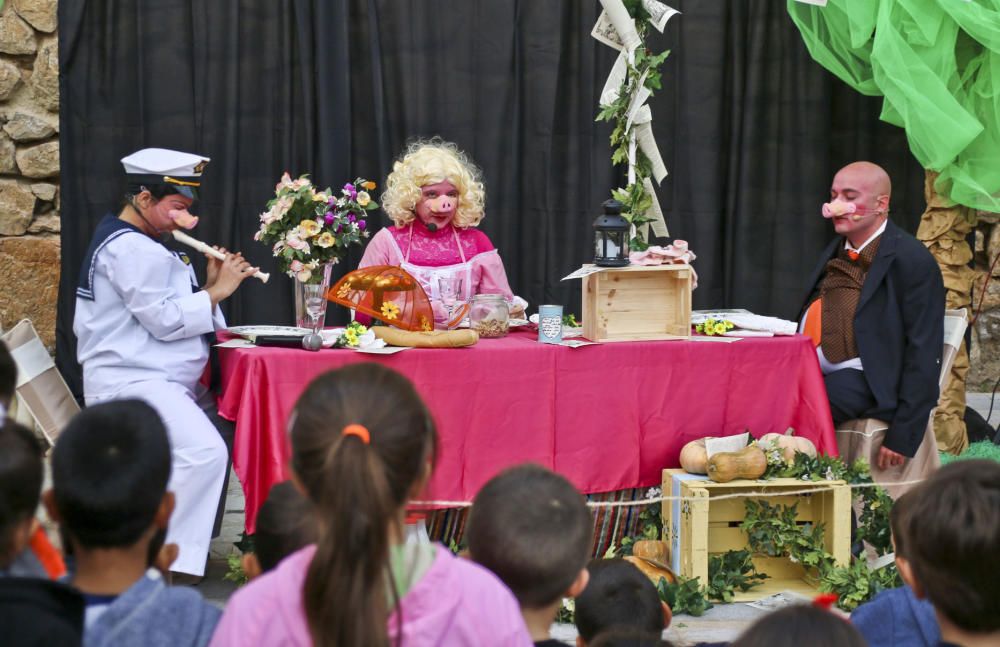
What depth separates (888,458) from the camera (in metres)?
4.34

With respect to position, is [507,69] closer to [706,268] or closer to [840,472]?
[706,268]

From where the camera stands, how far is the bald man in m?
4.32

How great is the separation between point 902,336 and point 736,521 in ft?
3.21

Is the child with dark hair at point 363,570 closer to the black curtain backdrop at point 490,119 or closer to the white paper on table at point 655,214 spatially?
the white paper on table at point 655,214

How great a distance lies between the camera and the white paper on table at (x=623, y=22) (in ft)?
14.4

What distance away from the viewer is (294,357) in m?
3.74

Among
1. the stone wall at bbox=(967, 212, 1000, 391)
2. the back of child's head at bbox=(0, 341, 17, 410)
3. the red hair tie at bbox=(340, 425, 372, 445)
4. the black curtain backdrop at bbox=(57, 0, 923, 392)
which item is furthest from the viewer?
the stone wall at bbox=(967, 212, 1000, 391)

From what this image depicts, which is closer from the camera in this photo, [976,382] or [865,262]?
[865,262]

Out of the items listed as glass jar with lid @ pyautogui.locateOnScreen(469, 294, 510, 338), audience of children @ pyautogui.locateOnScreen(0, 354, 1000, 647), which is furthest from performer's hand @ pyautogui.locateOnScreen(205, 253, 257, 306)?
audience of children @ pyautogui.locateOnScreen(0, 354, 1000, 647)

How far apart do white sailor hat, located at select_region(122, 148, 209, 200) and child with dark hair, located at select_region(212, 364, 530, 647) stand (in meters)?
2.43

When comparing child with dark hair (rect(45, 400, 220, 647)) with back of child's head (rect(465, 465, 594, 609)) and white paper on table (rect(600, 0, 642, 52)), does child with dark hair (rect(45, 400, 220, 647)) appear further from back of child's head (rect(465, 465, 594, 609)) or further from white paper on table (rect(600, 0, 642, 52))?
white paper on table (rect(600, 0, 642, 52))

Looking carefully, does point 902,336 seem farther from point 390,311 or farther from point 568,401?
point 390,311

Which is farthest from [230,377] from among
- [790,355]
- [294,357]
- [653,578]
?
[790,355]

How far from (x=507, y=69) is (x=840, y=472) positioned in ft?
8.81
